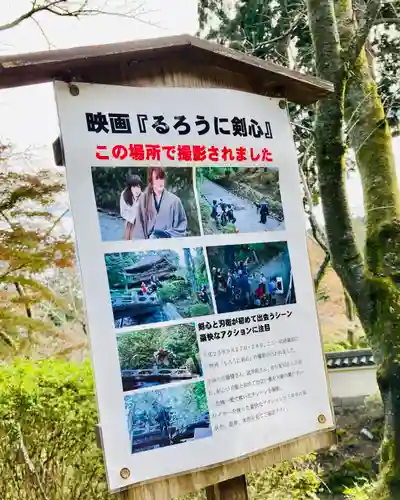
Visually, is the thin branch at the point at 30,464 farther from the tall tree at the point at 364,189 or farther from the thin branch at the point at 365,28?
the thin branch at the point at 365,28

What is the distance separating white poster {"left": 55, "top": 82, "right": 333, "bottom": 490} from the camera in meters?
2.00

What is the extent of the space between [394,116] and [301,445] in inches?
255

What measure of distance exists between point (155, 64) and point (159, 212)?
0.70m

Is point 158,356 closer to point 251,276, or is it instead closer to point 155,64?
point 251,276

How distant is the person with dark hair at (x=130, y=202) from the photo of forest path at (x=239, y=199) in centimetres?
29

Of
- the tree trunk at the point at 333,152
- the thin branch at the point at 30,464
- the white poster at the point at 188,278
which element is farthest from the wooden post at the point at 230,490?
the tree trunk at the point at 333,152

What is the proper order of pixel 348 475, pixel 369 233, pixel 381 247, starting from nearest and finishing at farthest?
pixel 381 247 → pixel 369 233 → pixel 348 475

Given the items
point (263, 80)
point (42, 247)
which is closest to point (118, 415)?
point (263, 80)

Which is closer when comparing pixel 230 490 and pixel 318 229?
pixel 230 490

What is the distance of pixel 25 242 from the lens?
19.6 ft

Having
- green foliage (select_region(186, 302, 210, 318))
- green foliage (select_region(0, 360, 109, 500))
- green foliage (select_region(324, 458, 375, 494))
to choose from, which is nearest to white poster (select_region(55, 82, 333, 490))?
green foliage (select_region(186, 302, 210, 318))

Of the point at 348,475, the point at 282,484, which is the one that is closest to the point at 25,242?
the point at 282,484

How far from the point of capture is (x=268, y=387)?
2314 mm

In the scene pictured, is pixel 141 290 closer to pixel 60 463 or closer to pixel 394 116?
pixel 60 463
